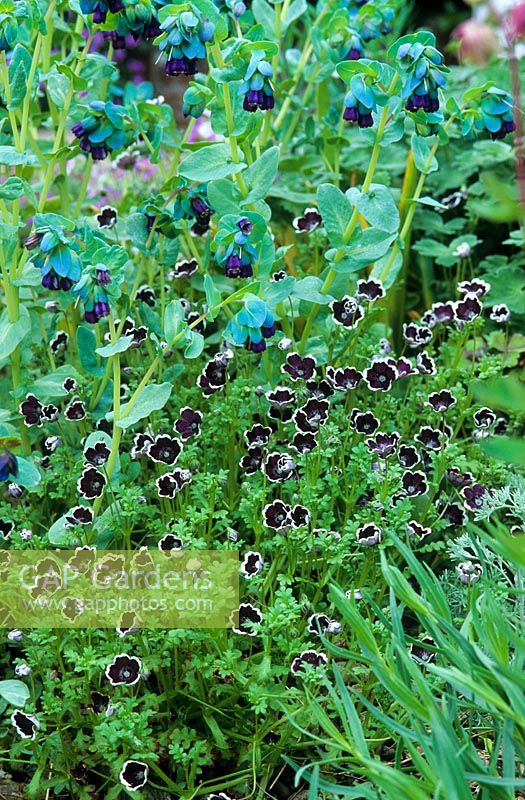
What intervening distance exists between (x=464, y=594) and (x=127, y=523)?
25.3 inches

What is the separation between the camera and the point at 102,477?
1782 millimetres

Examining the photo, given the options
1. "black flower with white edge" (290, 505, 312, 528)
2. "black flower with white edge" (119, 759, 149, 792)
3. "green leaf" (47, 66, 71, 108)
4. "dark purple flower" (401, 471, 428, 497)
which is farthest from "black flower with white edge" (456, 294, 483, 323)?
"black flower with white edge" (119, 759, 149, 792)

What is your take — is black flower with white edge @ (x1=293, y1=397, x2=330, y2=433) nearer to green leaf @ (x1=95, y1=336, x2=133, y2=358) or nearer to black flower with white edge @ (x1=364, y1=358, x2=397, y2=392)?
black flower with white edge @ (x1=364, y1=358, x2=397, y2=392)

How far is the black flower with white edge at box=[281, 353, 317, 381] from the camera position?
77.3 inches

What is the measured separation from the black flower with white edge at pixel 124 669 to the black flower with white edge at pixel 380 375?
0.74 m

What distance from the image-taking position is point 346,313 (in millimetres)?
2033

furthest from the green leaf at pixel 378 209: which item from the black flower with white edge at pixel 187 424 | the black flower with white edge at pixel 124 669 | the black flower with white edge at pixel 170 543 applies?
the black flower with white edge at pixel 124 669

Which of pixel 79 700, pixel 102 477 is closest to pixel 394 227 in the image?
pixel 102 477

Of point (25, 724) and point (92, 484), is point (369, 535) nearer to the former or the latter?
point (92, 484)

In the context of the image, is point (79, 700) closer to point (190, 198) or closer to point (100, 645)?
point (100, 645)

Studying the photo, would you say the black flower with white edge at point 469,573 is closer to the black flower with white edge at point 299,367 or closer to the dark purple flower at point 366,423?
the dark purple flower at point 366,423

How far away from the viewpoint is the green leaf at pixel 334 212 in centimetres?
198

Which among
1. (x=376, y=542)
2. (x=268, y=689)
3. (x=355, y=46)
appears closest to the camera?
(x=268, y=689)

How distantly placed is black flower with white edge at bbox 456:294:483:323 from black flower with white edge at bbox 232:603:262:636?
820 mm
